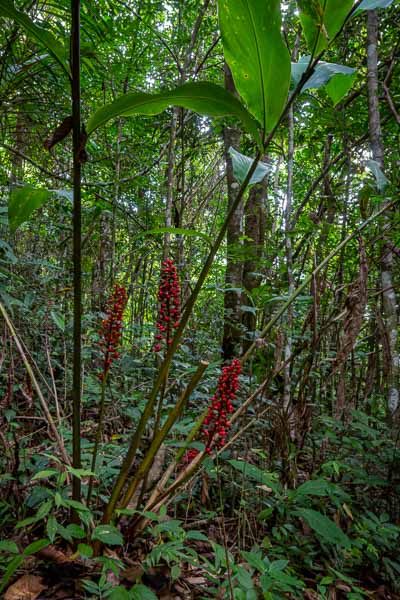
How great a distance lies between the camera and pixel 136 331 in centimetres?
374

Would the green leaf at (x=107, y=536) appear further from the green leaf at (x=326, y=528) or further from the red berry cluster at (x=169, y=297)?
the green leaf at (x=326, y=528)

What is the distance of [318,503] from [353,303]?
3.80 ft

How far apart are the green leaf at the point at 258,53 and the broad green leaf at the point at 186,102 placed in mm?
74

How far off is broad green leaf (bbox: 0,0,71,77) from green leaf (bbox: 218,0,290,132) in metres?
0.48

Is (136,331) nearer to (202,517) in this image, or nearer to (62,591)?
(202,517)

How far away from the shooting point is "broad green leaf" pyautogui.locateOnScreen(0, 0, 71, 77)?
1.03 metres

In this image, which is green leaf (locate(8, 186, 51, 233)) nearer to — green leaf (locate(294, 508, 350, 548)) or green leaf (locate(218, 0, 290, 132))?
green leaf (locate(218, 0, 290, 132))

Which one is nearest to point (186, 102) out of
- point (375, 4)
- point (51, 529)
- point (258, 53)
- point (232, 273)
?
point (258, 53)

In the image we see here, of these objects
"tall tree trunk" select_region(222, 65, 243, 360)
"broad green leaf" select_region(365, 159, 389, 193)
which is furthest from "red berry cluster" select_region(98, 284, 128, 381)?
"tall tree trunk" select_region(222, 65, 243, 360)

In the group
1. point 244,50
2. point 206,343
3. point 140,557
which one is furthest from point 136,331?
point 244,50

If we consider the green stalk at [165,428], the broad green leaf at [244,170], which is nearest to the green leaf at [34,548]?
the green stalk at [165,428]

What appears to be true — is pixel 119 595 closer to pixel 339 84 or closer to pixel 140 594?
pixel 140 594

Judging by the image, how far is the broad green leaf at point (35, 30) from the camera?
103cm

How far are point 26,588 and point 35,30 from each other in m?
1.72
